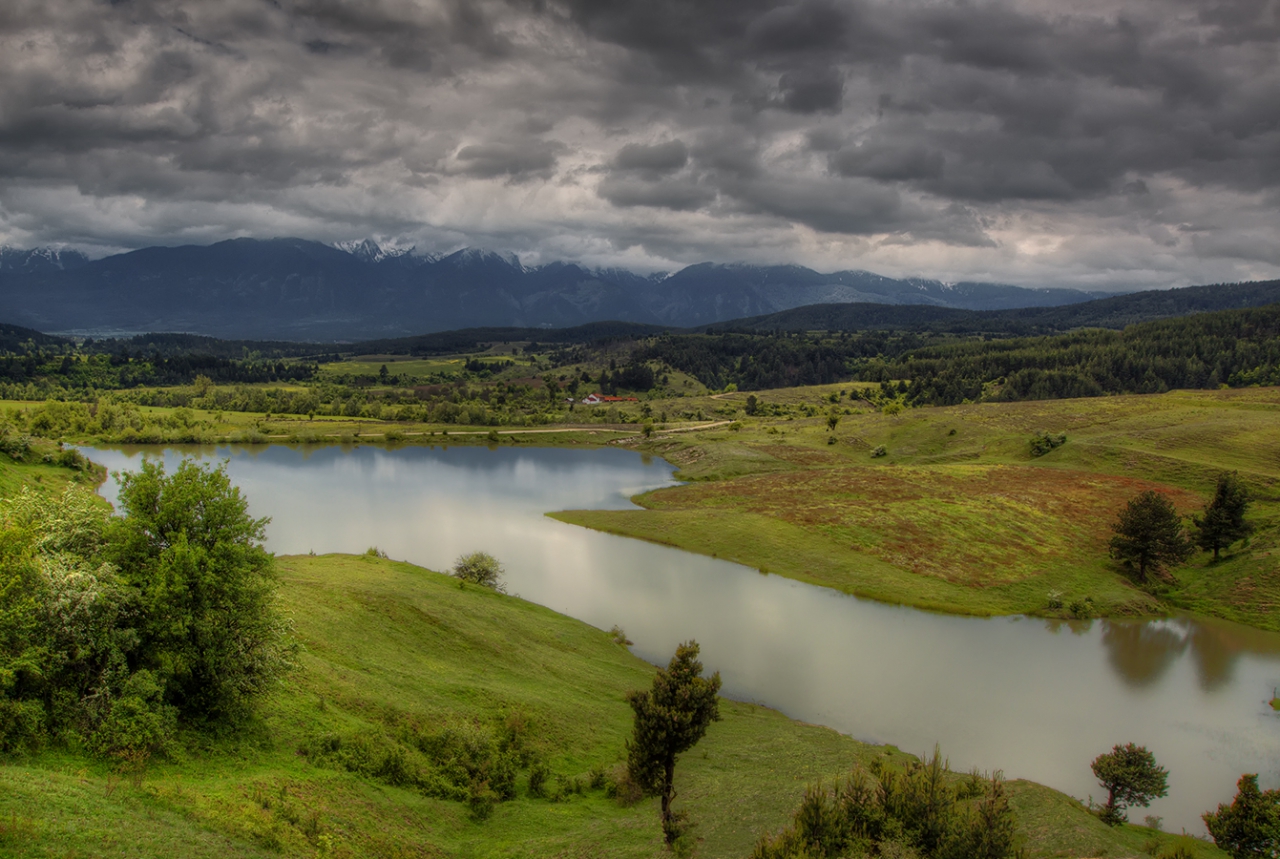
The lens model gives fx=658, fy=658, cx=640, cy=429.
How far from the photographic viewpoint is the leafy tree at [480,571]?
51.9 m

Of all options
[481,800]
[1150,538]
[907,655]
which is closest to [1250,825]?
[907,655]

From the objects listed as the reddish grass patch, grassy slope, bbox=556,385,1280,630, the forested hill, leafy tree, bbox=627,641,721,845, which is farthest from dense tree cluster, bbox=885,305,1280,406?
leafy tree, bbox=627,641,721,845

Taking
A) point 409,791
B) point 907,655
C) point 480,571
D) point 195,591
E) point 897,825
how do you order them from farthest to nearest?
point 480,571 < point 907,655 < point 409,791 < point 195,591 < point 897,825

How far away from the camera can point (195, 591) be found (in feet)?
69.1

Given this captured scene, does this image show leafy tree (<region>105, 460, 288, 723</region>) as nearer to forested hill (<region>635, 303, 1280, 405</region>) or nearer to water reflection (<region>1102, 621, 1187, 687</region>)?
water reflection (<region>1102, 621, 1187, 687</region>)

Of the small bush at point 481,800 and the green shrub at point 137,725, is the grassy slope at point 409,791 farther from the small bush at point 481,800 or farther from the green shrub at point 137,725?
the green shrub at point 137,725

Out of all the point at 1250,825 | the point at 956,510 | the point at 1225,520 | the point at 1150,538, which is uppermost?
the point at 1225,520

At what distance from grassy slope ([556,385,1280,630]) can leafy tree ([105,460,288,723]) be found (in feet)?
157

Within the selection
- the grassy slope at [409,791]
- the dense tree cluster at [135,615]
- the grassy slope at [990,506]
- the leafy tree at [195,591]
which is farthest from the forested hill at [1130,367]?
the dense tree cluster at [135,615]

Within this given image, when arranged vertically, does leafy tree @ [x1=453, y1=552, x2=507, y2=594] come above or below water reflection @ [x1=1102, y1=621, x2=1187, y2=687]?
above

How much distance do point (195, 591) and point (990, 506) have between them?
239 ft

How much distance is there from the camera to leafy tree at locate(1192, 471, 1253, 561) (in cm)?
5859

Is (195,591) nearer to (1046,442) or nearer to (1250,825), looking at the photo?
(1250,825)

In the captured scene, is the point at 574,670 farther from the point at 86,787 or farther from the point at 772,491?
the point at 772,491
